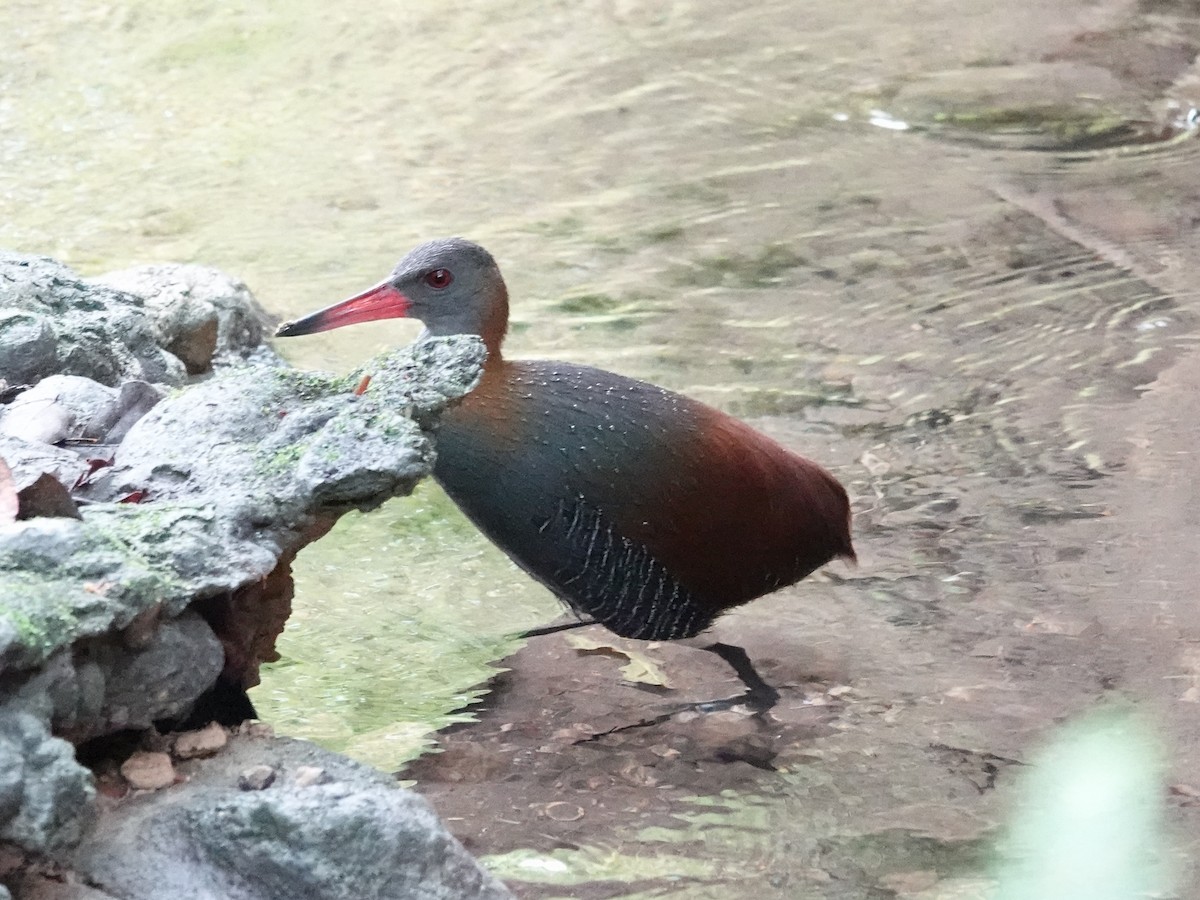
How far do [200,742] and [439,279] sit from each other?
1811 millimetres

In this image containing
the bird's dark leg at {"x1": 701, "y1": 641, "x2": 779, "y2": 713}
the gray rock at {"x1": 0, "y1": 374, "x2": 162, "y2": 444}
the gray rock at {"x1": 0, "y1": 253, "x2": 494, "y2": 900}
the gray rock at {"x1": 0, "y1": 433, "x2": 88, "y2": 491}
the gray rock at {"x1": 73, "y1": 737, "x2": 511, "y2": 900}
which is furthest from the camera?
the bird's dark leg at {"x1": 701, "y1": 641, "x2": 779, "y2": 713}

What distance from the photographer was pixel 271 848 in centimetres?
244

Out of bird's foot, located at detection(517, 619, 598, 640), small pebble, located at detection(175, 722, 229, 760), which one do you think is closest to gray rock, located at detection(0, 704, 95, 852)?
small pebble, located at detection(175, 722, 229, 760)

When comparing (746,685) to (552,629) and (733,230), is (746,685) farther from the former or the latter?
(733,230)

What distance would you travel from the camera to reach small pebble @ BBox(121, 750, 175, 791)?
256cm

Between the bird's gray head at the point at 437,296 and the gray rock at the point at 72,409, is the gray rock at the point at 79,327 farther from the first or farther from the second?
the bird's gray head at the point at 437,296

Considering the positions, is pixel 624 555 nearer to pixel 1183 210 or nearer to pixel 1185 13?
pixel 1183 210

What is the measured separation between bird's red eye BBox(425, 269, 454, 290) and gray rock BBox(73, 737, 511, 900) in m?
1.95

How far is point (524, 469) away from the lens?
3688 millimetres

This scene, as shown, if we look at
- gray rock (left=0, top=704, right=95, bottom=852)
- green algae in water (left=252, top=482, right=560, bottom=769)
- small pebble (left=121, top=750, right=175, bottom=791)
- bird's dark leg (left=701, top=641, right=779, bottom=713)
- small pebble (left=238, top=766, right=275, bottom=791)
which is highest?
gray rock (left=0, top=704, right=95, bottom=852)

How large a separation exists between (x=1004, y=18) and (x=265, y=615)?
725 cm

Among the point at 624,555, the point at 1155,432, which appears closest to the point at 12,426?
the point at 624,555

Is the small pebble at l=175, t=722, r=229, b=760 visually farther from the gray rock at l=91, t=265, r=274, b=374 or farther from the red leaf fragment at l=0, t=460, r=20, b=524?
the gray rock at l=91, t=265, r=274, b=374

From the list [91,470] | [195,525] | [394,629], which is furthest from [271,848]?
[394,629]
